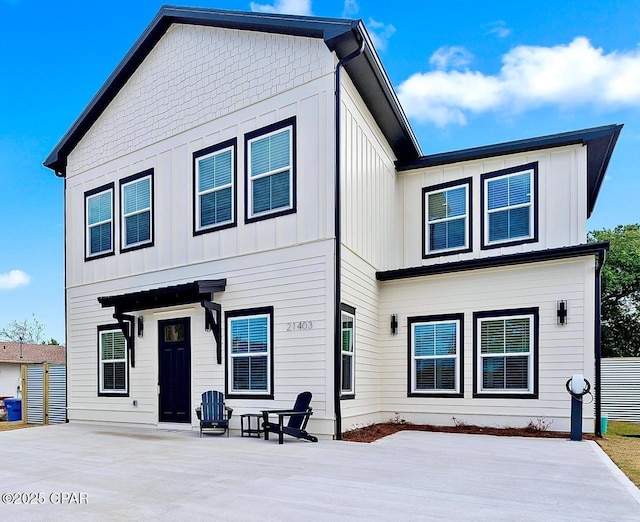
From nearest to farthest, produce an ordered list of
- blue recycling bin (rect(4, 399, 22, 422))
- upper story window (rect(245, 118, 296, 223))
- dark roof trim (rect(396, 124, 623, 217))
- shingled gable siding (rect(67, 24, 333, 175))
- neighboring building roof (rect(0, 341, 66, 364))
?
upper story window (rect(245, 118, 296, 223)), shingled gable siding (rect(67, 24, 333, 175)), dark roof trim (rect(396, 124, 623, 217)), blue recycling bin (rect(4, 399, 22, 422)), neighboring building roof (rect(0, 341, 66, 364))

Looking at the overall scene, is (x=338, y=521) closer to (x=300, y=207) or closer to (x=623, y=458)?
(x=623, y=458)

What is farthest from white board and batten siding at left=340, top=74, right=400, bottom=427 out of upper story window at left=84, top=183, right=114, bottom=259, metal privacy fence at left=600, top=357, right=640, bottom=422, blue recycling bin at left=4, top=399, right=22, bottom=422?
blue recycling bin at left=4, top=399, right=22, bottom=422

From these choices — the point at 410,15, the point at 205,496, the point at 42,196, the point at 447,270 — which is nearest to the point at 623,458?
the point at 447,270

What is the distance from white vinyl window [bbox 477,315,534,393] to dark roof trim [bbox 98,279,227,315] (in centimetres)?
517

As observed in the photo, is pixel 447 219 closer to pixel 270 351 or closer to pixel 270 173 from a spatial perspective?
pixel 270 173

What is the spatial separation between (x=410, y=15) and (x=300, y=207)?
1114 cm

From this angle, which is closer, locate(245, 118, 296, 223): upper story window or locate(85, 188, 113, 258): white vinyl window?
locate(245, 118, 296, 223): upper story window

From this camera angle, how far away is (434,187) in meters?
12.0

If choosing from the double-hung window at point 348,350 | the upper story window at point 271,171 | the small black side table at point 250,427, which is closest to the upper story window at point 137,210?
the upper story window at point 271,171

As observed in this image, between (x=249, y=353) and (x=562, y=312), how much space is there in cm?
570

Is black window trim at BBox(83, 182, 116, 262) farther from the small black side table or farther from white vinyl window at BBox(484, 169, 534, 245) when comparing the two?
white vinyl window at BBox(484, 169, 534, 245)

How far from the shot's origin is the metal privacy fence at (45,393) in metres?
13.4

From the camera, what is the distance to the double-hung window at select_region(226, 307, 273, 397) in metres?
9.29

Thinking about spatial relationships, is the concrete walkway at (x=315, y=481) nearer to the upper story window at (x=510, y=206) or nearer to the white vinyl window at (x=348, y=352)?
the white vinyl window at (x=348, y=352)
